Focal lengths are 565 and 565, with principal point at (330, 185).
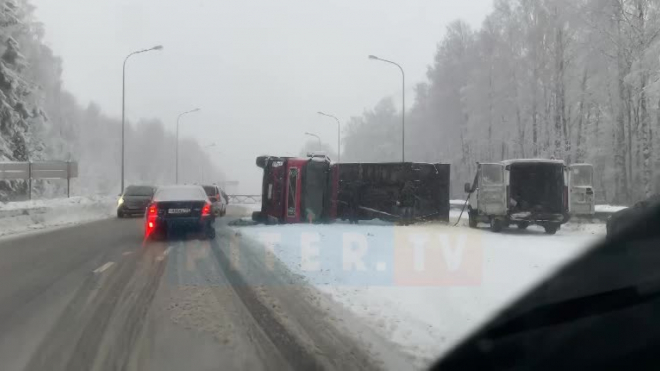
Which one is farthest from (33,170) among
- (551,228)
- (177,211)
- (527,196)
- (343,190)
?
(551,228)

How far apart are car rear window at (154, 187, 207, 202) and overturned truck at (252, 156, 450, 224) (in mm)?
3699

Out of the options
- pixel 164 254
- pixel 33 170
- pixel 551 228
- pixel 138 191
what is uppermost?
pixel 33 170

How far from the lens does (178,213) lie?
14.5 metres

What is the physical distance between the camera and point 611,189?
42.8m

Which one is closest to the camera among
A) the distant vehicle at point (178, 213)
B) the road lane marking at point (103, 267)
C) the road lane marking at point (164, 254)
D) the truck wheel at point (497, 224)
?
the road lane marking at point (103, 267)

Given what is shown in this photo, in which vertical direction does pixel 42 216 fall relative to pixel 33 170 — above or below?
below

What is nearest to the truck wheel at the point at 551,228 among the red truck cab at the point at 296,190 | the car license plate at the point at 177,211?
the red truck cab at the point at 296,190

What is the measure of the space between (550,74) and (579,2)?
17.7 ft

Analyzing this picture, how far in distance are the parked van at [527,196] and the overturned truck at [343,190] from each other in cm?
181

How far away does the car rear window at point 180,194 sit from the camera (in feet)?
48.3

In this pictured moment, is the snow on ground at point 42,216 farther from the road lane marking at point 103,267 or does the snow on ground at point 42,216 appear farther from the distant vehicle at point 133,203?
the road lane marking at point 103,267

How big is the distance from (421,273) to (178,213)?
7.88 metres

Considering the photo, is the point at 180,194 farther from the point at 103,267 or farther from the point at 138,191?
the point at 138,191

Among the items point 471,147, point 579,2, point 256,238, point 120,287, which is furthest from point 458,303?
point 471,147
